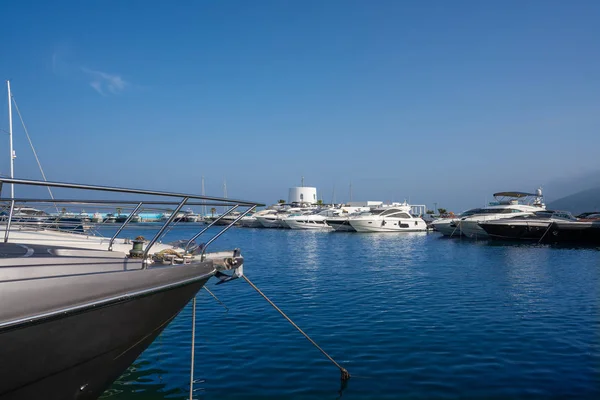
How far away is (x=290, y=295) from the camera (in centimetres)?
1650

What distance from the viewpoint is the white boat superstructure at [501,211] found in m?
46.9

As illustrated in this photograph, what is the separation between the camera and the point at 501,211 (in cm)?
5109

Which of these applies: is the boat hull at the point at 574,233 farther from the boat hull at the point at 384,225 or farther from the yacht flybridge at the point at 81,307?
the yacht flybridge at the point at 81,307

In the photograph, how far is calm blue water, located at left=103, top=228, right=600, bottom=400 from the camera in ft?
26.4

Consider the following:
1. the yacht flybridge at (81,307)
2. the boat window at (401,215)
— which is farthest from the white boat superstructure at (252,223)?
the yacht flybridge at (81,307)

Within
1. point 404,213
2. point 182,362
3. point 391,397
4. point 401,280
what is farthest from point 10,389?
point 404,213

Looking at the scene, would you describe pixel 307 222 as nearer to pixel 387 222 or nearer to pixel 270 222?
pixel 270 222

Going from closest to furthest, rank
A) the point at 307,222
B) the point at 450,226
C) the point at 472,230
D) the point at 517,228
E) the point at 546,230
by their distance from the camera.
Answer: the point at 546,230 → the point at 517,228 → the point at 472,230 → the point at 450,226 → the point at 307,222

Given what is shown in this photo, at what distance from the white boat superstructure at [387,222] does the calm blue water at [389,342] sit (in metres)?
38.8

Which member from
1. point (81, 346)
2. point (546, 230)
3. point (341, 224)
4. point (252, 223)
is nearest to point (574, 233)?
point (546, 230)

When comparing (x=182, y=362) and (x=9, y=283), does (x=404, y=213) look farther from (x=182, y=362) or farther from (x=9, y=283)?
(x=9, y=283)

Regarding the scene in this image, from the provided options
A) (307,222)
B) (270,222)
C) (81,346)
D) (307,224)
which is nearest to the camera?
(81,346)

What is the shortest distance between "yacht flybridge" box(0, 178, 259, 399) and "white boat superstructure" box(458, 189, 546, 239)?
143 ft

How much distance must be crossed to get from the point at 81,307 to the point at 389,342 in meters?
7.37
